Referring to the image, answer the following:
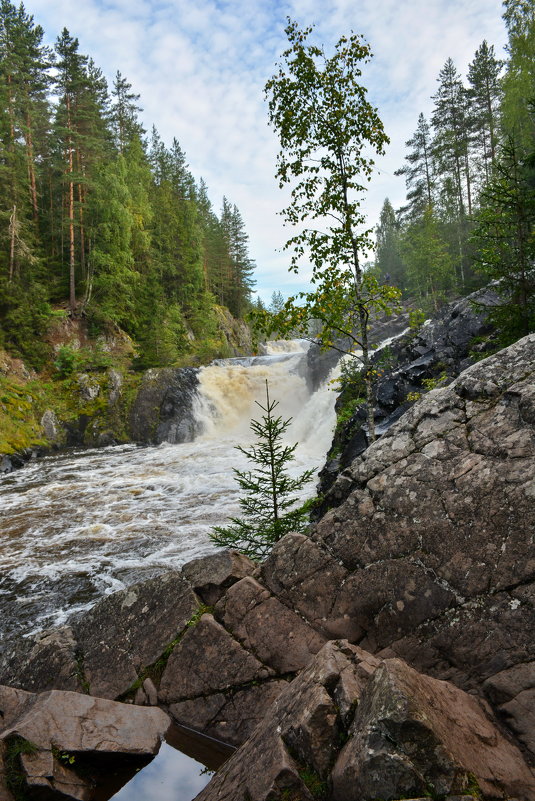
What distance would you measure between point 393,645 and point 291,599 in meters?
1.34

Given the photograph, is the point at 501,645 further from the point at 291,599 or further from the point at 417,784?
the point at 291,599

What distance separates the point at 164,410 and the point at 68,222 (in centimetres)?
1600

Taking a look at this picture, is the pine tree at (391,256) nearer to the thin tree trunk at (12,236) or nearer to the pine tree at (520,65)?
the pine tree at (520,65)

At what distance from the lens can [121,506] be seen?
52.1ft

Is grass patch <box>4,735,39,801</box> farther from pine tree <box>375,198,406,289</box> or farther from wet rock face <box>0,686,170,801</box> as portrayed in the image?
pine tree <box>375,198,406,289</box>

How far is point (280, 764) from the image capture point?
333cm

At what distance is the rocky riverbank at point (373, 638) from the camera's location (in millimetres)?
3227

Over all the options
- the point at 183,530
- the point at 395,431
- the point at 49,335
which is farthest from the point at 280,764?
the point at 49,335

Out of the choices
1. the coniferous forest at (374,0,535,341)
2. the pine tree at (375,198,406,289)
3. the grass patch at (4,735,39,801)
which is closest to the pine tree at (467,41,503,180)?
the coniferous forest at (374,0,535,341)

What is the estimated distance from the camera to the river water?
1051 cm

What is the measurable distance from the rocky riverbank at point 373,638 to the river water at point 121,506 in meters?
4.71

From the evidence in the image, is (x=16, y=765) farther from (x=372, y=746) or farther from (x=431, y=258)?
(x=431, y=258)

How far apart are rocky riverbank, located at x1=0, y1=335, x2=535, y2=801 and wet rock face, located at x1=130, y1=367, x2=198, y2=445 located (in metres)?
21.1

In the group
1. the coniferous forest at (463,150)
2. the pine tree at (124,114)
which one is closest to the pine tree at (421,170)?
the coniferous forest at (463,150)
